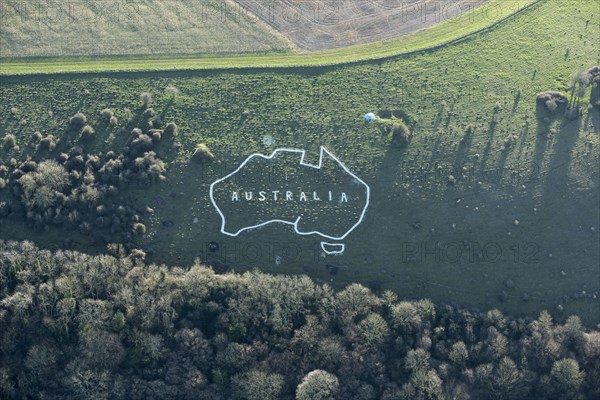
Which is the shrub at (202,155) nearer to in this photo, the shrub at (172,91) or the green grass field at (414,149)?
the green grass field at (414,149)

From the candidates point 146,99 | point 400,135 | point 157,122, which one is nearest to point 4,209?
point 157,122

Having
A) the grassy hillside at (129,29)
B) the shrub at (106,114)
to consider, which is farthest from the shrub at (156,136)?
the grassy hillside at (129,29)

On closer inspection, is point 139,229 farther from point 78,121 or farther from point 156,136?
point 78,121

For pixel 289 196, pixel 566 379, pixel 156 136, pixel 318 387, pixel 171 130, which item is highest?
pixel 171 130

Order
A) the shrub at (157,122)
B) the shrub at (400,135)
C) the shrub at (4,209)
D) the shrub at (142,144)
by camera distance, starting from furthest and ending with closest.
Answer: the shrub at (157,122) < the shrub at (400,135) < the shrub at (142,144) < the shrub at (4,209)

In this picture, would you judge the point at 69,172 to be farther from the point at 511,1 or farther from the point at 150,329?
the point at 511,1

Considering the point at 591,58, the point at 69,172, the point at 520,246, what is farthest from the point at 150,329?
the point at 591,58
